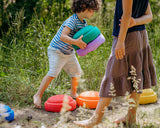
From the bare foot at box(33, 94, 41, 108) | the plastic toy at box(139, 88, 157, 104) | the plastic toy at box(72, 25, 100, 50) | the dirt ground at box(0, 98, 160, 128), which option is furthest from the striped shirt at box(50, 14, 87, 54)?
the plastic toy at box(139, 88, 157, 104)

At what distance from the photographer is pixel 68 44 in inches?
121

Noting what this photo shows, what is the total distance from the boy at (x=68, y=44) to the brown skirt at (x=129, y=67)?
561 mm

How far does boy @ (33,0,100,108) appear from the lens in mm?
2830

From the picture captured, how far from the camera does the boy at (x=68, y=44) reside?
9.28 ft

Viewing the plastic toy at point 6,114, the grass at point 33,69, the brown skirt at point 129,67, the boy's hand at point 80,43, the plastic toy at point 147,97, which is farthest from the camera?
the grass at point 33,69

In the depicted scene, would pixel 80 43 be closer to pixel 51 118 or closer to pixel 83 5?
pixel 83 5

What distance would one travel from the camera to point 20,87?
3387mm

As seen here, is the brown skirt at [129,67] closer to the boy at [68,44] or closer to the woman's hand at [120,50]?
the woman's hand at [120,50]


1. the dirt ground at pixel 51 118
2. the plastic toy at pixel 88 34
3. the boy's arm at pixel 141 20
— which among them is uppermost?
the boy's arm at pixel 141 20

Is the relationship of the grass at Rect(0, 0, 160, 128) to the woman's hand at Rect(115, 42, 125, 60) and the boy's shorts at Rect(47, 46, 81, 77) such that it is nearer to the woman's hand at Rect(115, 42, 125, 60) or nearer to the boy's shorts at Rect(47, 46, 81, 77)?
the boy's shorts at Rect(47, 46, 81, 77)

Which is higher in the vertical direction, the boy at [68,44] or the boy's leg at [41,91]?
the boy at [68,44]

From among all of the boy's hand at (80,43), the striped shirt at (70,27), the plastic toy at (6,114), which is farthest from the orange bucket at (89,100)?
the plastic toy at (6,114)

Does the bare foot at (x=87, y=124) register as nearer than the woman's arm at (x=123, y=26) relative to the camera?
No

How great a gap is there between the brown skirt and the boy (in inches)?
22.1
